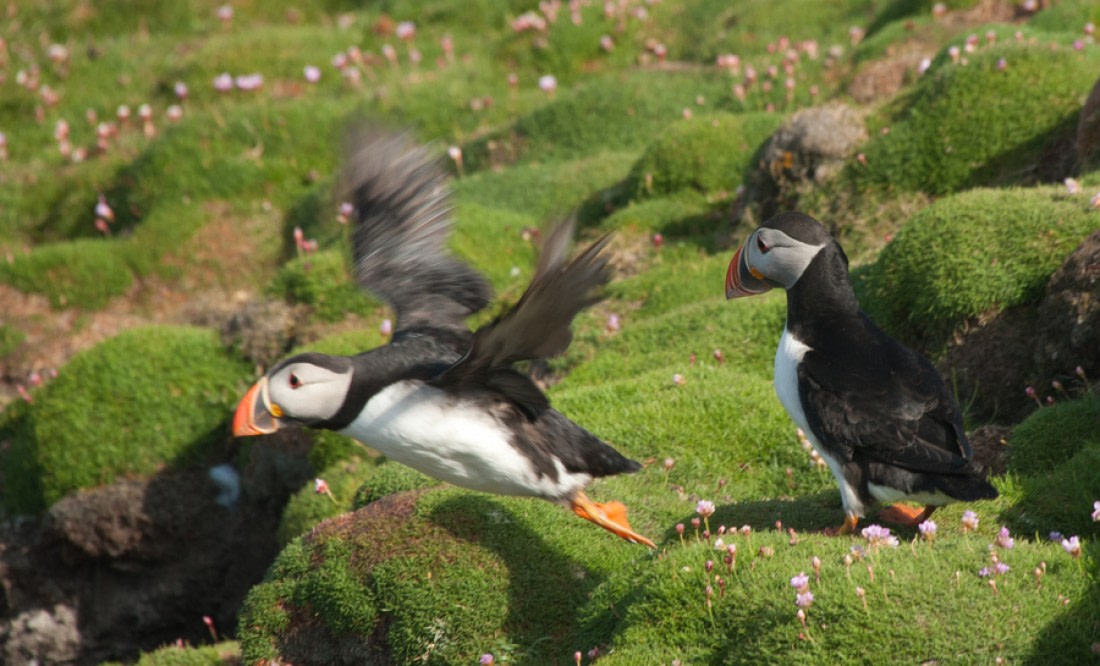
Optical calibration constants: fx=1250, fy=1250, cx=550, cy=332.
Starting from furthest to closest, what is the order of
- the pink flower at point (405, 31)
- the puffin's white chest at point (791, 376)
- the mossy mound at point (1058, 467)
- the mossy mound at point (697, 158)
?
the pink flower at point (405, 31) < the mossy mound at point (697, 158) < the puffin's white chest at point (791, 376) < the mossy mound at point (1058, 467)

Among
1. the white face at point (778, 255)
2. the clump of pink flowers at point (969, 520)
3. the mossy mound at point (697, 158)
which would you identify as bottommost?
the mossy mound at point (697, 158)

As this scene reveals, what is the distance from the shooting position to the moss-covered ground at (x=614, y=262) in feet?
16.6

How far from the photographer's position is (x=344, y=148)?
23.2 ft

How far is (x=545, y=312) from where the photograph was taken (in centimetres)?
506

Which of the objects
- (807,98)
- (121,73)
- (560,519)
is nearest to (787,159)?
(807,98)

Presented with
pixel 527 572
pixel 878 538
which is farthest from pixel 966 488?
pixel 527 572

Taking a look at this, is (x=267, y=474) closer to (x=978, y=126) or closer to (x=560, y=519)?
(x=560, y=519)

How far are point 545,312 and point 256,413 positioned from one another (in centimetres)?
163

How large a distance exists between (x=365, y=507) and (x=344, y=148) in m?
2.02

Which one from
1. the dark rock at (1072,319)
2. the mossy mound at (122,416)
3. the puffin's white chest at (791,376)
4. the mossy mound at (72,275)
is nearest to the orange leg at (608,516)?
the puffin's white chest at (791,376)

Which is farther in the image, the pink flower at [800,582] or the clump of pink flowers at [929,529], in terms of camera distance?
the clump of pink flowers at [929,529]

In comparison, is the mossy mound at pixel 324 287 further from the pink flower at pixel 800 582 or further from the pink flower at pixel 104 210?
the pink flower at pixel 800 582

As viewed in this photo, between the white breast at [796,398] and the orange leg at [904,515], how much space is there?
207mm

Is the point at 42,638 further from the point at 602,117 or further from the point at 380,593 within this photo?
the point at 602,117
